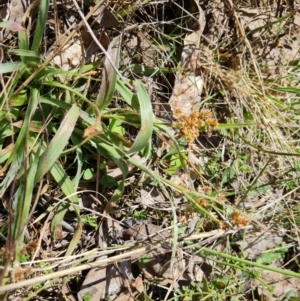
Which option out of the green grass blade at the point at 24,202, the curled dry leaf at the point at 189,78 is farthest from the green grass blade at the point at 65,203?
the curled dry leaf at the point at 189,78

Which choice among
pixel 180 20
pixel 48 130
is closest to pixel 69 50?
pixel 48 130

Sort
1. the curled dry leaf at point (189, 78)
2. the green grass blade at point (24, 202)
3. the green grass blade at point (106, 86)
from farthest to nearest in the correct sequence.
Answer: the curled dry leaf at point (189, 78) < the green grass blade at point (106, 86) < the green grass blade at point (24, 202)

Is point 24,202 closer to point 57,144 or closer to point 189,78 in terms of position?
point 57,144

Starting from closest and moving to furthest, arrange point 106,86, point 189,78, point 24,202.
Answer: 1. point 24,202
2. point 106,86
3. point 189,78

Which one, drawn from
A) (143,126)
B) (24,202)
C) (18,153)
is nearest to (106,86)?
(143,126)

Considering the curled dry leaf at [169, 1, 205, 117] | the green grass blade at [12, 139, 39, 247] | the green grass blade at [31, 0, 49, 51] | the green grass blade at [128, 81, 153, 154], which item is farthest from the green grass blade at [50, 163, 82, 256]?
the curled dry leaf at [169, 1, 205, 117]

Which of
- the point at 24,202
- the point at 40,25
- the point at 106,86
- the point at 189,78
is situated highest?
the point at 40,25

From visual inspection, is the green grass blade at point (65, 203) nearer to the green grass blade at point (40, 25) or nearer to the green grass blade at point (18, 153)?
the green grass blade at point (18, 153)

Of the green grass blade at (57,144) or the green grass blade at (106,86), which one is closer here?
the green grass blade at (57,144)
